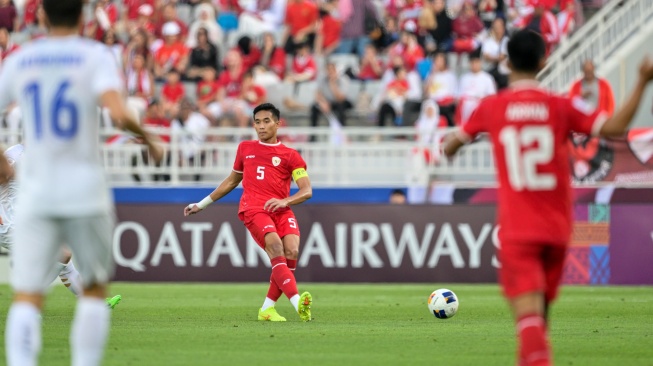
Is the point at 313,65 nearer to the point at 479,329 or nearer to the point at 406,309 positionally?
the point at 406,309

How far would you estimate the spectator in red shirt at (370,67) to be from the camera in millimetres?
25453

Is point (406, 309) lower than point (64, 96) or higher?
lower

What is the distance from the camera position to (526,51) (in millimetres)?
7762

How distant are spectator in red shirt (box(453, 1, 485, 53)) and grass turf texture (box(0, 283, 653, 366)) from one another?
7.39 meters

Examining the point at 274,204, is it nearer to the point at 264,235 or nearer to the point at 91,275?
the point at 264,235

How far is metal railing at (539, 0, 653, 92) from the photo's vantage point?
79.6 feet

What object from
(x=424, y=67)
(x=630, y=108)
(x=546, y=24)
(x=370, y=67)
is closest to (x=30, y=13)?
(x=370, y=67)

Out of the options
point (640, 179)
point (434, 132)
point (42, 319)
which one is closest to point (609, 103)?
point (640, 179)

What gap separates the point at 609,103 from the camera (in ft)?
73.4

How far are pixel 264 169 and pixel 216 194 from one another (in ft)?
1.96

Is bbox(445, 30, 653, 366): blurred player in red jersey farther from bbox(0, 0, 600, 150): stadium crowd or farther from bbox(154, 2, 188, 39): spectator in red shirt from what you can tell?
bbox(154, 2, 188, 39): spectator in red shirt

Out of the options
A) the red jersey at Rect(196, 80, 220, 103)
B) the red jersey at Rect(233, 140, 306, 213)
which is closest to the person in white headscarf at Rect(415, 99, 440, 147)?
the red jersey at Rect(196, 80, 220, 103)

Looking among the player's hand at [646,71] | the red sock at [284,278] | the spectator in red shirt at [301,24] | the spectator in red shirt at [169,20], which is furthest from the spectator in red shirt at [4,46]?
the player's hand at [646,71]

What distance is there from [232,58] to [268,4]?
8.18ft
